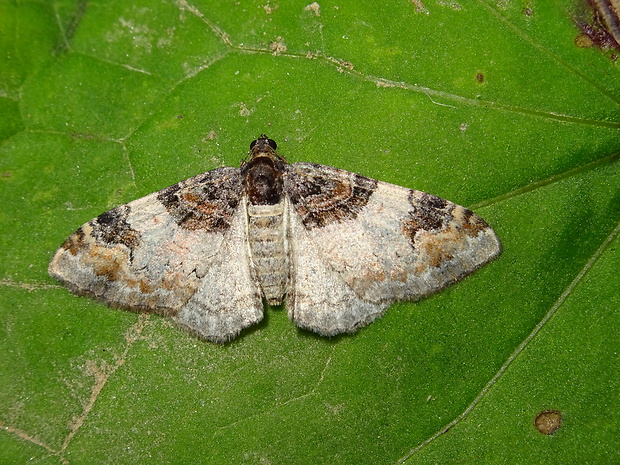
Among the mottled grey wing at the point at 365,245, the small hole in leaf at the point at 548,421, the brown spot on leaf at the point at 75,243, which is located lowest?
the brown spot on leaf at the point at 75,243

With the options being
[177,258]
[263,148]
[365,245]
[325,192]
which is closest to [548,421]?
[365,245]

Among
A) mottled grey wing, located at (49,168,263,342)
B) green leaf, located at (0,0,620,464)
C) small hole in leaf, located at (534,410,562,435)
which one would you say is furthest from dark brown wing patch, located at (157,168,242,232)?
small hole in leaf, located at (534,410,562,435)

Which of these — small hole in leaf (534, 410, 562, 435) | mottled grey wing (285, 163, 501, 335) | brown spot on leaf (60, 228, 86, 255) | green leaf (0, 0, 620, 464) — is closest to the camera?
small hole in leaf (534, 410, 562, 435)

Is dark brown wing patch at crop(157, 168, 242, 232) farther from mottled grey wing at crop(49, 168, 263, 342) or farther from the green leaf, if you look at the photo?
the green leaf

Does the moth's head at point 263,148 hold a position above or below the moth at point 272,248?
above

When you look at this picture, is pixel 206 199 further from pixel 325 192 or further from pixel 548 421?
pixel 548 421

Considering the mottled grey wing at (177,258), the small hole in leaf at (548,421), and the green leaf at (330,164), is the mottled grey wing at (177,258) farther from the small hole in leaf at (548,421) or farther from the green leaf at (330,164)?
the small hole in leaf at (548,421)

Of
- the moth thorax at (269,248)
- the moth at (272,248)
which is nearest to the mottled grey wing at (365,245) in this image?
the moth at (272,248)
